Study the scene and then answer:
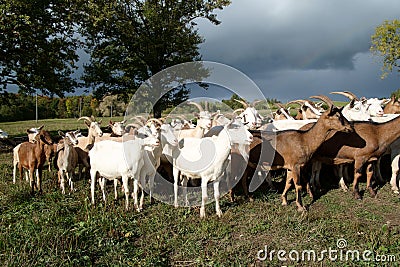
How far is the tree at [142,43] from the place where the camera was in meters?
23.0

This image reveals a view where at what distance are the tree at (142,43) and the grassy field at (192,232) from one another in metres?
15.9

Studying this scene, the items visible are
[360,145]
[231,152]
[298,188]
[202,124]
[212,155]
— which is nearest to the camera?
[212,155]

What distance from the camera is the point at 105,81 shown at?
23.7 metres

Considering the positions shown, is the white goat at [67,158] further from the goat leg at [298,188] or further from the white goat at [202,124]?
the goat leg at [298,188]

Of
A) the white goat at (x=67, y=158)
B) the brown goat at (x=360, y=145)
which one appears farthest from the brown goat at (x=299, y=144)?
the white goat at (x=67, y=158)

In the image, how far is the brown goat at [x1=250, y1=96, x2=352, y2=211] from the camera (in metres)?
7.85

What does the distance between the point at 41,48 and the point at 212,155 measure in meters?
13.8

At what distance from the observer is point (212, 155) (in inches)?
296

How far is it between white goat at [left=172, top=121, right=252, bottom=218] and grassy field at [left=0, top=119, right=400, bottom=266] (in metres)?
0.70

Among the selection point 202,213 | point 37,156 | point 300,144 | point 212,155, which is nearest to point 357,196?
point 300,144

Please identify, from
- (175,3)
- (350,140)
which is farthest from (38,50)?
(350,140)

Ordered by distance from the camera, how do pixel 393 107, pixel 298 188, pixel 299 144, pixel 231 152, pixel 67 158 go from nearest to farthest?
pixel 298 188, pixel 299 144, pixel 231 152, pixel 67 158, pixel 393 107

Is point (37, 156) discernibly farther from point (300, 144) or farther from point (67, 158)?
point (300, 144)

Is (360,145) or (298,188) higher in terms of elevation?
(360,145)
